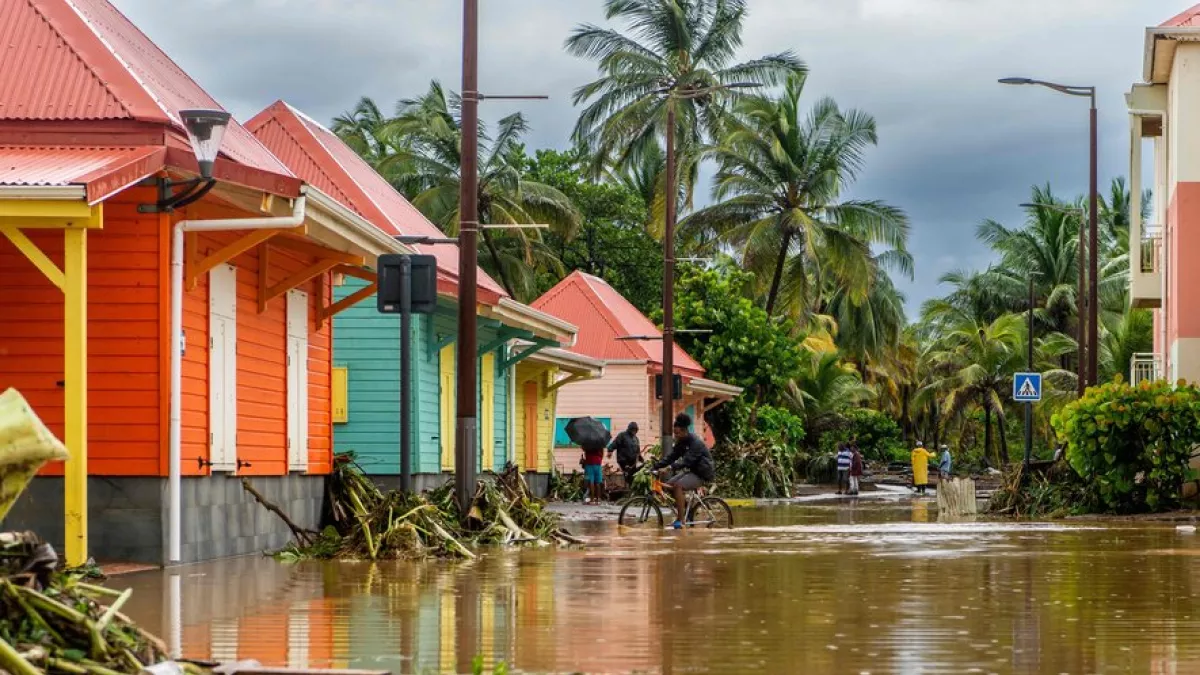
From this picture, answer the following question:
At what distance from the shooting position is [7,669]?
6.44m

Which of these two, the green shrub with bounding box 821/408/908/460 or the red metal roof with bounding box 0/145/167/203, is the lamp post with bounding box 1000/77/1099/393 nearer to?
the red metal roof with bounding box 0/145/167/203

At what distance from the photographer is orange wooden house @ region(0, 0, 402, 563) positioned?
14445 mm

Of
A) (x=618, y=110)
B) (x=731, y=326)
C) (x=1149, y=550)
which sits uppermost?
(x=618, y=110)

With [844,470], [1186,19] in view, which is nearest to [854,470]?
[844,470]

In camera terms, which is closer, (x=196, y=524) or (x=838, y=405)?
(x=196, y=524)

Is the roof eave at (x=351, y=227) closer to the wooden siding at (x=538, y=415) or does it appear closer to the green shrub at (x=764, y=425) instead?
the wooden siding at (x=538, y=415)

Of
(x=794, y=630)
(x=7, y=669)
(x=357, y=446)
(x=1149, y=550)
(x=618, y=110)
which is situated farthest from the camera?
(x=618, y=110)

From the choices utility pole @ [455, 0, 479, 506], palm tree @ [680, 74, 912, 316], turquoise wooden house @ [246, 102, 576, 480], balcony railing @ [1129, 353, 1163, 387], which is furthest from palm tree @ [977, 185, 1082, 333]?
utility pole @ [455, 0, 479, 506]

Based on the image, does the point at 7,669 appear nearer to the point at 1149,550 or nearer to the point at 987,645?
the point at 987,645

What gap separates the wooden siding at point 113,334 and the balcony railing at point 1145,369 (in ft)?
84.6

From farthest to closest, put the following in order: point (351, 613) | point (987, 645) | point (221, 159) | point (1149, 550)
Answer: point (1149, 550), point (221, 159), point (351, 613), point (987, 645)

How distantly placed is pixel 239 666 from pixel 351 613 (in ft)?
14.0

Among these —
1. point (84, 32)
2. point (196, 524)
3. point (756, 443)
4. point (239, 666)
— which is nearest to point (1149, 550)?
point (196, 524)

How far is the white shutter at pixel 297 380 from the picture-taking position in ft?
67.2
